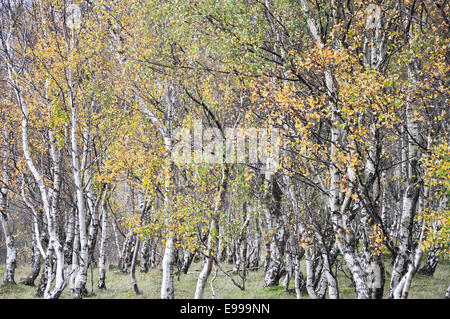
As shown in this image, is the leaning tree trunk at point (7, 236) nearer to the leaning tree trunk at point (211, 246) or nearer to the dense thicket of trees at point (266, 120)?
the dense thicket of trees at point (266, 120)

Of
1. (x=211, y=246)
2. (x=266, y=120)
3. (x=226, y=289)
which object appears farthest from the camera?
(x=226, y=289)

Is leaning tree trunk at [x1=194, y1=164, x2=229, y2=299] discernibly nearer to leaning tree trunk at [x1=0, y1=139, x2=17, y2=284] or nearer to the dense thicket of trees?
the dense thicket of trees

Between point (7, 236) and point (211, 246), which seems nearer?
point (211, 246)

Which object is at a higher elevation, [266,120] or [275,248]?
[266,120]

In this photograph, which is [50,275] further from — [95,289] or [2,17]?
[2,17]

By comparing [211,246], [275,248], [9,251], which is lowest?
[9,251]

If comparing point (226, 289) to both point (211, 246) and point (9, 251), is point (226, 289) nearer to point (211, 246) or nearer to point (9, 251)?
point (211, 246)

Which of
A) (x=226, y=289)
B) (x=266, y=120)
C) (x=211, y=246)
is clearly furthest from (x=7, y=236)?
(x=266, y=120)

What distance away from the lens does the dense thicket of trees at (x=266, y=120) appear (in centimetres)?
1168

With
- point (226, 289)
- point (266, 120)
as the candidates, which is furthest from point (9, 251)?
point (266, 120)

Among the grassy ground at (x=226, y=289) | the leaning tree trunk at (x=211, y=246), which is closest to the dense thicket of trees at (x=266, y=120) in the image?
the leaning tree trunk at (x=211, y=246)

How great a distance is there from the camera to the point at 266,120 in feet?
45.6

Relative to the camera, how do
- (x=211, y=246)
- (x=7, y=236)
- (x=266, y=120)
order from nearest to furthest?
(x=211, y=246), (x=266, y=120), (x=7, y=236)

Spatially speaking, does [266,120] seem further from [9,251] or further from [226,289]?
[9,251]
